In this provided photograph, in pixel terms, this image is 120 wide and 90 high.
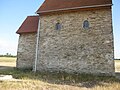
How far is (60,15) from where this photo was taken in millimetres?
15398

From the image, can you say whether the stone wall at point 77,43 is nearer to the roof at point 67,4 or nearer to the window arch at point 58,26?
the window arch at point 58,26

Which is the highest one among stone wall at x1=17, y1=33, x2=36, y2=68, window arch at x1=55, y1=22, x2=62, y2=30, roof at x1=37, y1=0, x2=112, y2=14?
roof at x1=37, y1=0, x2=112, y2=14

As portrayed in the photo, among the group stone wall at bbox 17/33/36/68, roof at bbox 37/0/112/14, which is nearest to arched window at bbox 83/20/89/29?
roof at bbox 37/0/112/14

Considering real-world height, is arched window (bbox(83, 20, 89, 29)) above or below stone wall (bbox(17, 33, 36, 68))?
above

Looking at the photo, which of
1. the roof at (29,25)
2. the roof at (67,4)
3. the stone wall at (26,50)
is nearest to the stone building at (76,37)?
the roof at (67,4)

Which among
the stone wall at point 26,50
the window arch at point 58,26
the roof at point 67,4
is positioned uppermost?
the roof at point 67,4

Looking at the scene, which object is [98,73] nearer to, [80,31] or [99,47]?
[99,47]

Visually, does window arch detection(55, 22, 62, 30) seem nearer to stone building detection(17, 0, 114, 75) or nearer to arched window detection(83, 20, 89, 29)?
stone building detection(17, 0, 114, 75)

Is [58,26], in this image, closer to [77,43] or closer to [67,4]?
[67,4]

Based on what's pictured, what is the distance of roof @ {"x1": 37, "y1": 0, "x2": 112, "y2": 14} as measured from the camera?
45.5ft

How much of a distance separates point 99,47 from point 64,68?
3726 millimetres

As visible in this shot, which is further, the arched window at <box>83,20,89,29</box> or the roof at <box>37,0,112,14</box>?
the arched window at <box>83,20,89,29</box>

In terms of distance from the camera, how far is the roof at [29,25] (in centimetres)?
1811

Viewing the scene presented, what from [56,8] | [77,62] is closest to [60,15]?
[56,8]
